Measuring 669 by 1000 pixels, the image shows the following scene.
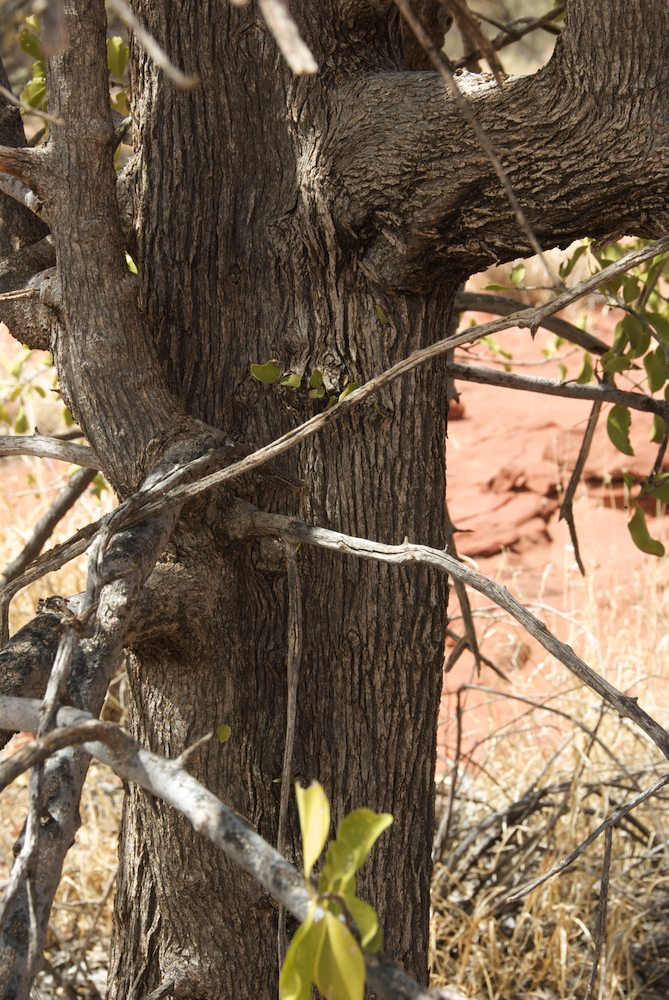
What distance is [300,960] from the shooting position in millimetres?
611

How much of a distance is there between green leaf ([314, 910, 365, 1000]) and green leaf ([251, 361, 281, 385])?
83 cm

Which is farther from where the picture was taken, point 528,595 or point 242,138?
point 528,595

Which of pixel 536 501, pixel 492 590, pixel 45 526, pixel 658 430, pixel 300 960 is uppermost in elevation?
pixel 536 501

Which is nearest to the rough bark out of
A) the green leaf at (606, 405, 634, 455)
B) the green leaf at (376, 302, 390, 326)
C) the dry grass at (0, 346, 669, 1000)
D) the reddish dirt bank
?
the green leaf at (376, 302, 390, 326)

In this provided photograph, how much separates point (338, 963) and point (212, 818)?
156 millimetres

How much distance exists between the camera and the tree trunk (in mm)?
1395

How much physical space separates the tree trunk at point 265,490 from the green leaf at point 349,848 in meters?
0.75

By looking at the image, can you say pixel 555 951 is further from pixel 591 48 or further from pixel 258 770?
pixel 591 48

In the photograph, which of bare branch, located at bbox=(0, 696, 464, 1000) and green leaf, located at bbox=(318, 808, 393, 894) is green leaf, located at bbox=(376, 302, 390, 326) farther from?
green leaf, located at bbox=(318, 808, 393, 894)

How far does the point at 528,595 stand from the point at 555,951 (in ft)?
9.83

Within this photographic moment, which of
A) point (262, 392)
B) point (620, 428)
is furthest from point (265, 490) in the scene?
point (620, 428)

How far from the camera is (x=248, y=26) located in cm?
142

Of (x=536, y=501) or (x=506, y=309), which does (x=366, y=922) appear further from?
(x=536, y=501)

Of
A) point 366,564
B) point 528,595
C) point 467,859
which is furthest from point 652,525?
point 366,564
